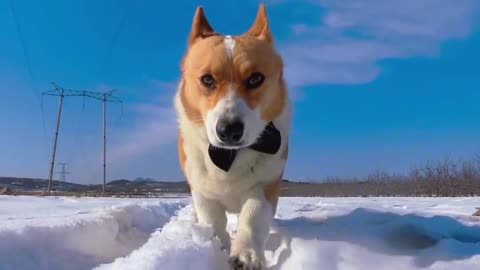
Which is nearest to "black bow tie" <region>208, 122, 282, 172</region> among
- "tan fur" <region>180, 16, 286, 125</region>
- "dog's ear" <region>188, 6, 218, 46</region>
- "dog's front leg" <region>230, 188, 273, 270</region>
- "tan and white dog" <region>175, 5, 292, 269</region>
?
"tan and white dog" <region>175, 5, 292, 269</region>

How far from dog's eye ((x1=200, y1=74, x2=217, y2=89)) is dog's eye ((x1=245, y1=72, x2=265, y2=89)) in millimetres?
251

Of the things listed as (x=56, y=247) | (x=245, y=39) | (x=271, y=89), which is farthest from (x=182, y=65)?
(x=56, y=247)

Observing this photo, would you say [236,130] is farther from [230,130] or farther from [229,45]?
[229,45]

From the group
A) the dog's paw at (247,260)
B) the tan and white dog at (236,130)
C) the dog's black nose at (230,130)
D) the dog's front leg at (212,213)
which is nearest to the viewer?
the dog's paw at (247,260)

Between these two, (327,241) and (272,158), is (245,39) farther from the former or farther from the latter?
(327,241)

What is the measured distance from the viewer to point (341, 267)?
10.6ft

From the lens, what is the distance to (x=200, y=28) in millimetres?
5078

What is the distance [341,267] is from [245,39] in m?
2.12

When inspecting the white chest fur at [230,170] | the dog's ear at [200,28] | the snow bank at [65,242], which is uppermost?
the dog's ear at [200,28]

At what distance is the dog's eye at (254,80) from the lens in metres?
4.00

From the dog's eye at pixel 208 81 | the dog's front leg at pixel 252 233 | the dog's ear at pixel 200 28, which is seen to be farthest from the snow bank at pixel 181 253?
the dog's ear at pixel 200 28

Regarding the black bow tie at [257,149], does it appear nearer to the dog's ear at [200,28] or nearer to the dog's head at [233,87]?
the dog's head at [233,87]

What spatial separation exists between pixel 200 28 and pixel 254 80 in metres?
1.28

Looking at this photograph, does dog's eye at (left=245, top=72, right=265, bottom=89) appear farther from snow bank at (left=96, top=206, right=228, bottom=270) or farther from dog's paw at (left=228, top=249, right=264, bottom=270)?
dog's paw at (left=228, top=249, right=264, bottom=270)
